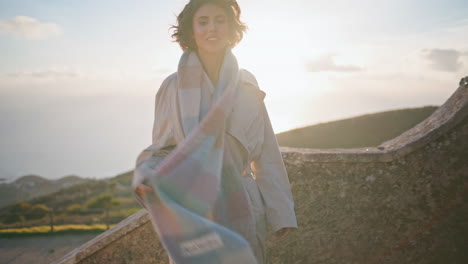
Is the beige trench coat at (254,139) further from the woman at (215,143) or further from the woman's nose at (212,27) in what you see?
the woman's nose at (212,27)

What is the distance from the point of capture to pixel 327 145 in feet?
36.5

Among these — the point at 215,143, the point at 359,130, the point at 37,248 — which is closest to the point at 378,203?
the point at 215,143

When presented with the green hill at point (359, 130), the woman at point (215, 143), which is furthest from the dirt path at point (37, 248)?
the woman at point (215, 143)

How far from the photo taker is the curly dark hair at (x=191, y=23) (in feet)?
8.28

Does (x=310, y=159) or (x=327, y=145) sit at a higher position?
(x=310, y=159)

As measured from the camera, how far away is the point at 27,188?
28203mm

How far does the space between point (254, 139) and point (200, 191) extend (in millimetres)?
614

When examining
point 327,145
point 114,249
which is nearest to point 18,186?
point 327,145

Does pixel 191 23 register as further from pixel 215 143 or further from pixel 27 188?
pixel 27 188

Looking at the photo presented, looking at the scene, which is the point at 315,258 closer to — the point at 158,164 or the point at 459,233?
the point at 459,233

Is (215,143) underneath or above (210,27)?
underneath

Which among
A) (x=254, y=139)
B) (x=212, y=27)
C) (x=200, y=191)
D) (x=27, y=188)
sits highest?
(x=212, y=27)

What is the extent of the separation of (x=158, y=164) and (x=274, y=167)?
82 centimetres

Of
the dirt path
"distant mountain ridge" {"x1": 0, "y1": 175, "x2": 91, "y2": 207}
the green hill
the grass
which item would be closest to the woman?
the dirt path
